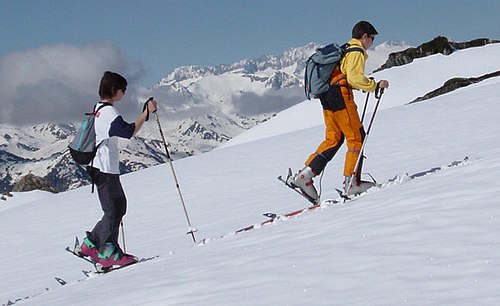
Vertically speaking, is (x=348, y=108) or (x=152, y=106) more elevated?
(x=152, y=106)

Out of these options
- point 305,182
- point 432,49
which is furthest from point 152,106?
point 432,49

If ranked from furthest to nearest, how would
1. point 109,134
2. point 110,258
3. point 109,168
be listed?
point 110,258 < point 109,168 < point 109,134

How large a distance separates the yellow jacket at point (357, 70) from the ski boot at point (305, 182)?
4.45 feet

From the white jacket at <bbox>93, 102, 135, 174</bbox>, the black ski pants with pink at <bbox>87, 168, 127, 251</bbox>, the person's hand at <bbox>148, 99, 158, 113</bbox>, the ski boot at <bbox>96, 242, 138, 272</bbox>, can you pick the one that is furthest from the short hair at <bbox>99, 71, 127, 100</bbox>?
the ski boot at <bbox>96, 242, 138, 272</bbox>

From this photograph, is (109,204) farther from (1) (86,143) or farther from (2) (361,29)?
(2) (361,29)

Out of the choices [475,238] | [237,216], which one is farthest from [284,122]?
[475,238]

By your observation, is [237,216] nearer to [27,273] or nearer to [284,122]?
[27,273]

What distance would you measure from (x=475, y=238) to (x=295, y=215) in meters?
3.75

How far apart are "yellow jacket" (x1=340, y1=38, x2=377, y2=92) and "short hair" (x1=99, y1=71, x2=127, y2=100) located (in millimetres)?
2777

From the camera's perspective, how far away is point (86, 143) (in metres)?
7.55

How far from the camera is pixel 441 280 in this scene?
13.5 feet

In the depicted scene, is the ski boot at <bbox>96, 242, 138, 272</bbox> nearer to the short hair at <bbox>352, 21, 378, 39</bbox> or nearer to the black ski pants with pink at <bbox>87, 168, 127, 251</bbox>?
the black ski pants with pink at <bbox>87, 168, 127, 251</bbox>

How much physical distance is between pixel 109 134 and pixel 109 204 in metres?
0.90

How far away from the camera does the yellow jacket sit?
8016 millimetres
